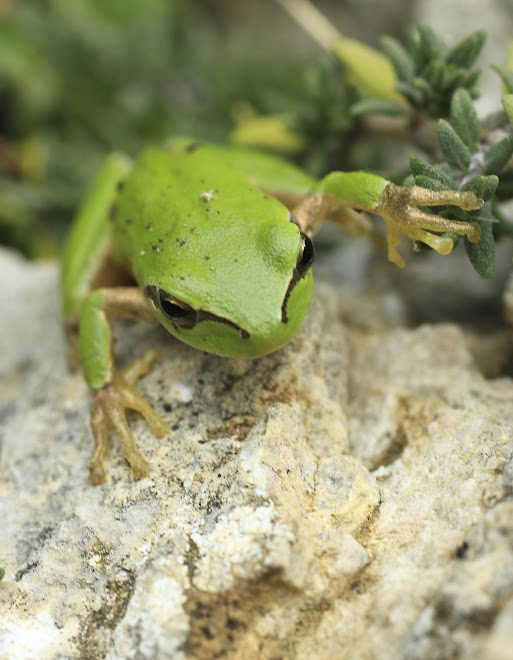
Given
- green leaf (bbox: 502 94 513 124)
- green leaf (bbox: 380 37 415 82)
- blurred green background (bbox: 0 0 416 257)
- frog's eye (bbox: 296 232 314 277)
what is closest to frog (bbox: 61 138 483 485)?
frog's eye (bbox: 296 232 314 277)

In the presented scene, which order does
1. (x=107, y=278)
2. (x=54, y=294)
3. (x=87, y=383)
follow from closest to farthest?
(x=87, y=383) < (x=107, y=278) < (x=54, y=294)

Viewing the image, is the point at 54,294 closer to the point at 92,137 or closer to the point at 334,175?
the point at 92,137

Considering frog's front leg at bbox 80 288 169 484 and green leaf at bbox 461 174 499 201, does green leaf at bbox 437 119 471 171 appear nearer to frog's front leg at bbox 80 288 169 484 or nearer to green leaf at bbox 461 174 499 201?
green leaf at bbox 461 174 499 201

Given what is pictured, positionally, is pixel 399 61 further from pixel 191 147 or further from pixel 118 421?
Answer: pixel 118 421

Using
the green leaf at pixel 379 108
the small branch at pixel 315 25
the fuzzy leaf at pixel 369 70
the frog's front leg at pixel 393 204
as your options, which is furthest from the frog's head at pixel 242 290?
the small branch at pixel 315 25

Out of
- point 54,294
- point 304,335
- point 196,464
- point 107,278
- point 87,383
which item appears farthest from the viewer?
point 54,294

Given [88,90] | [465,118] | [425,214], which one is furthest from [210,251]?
[88,90]

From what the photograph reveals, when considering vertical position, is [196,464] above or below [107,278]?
above

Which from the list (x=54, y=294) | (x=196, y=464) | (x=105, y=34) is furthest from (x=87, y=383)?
(x=105, y=34)

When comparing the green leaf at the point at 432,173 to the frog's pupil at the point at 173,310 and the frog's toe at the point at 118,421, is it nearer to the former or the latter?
the frog's pupil at the point at 173,310
